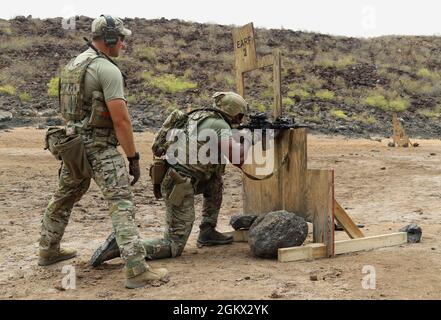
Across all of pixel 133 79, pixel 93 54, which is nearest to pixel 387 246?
pixel 93 54

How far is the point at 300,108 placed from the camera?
20609 millimetres

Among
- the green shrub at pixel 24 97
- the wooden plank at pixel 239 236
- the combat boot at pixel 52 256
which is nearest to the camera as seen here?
the combat boot at pixel 52 256

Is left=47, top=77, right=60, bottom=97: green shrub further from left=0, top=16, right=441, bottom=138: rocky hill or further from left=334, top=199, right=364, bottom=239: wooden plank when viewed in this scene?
left=334, top=199, right=364, bottom=239: wooden plank

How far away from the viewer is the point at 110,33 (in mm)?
4176

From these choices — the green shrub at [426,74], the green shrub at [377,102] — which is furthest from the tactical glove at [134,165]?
the green shrub at [426,74]

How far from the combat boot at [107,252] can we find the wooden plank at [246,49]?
7.23 feet

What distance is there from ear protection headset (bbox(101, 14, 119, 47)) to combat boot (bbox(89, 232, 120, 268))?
4.91 ft

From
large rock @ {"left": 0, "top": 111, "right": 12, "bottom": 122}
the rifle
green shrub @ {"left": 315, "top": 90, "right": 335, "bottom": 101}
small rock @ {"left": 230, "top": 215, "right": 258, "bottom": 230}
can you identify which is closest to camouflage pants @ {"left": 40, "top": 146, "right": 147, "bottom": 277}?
the rifle

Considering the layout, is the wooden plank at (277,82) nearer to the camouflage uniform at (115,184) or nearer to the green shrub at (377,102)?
the camouflage uniform at (115,184)

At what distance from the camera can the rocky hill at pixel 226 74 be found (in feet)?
62.7

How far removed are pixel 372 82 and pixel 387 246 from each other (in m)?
22.0

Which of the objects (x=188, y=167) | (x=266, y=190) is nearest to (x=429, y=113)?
(x=266, y=190)

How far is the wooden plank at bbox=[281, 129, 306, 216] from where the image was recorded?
505 cm

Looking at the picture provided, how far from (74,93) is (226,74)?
1993 centimetres
